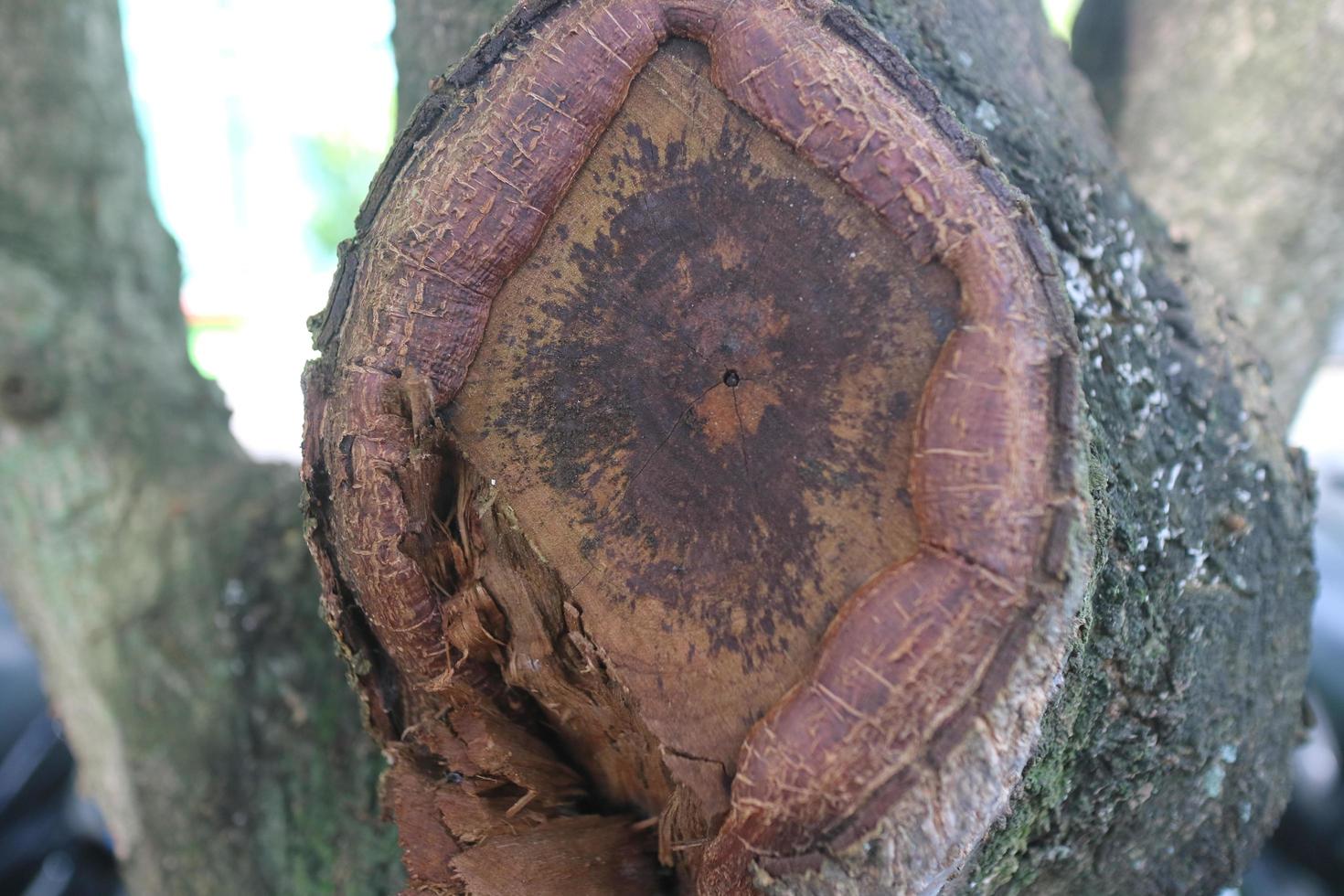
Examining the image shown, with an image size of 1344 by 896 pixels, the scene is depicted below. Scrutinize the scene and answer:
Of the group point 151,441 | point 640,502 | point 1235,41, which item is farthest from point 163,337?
point 1235,41

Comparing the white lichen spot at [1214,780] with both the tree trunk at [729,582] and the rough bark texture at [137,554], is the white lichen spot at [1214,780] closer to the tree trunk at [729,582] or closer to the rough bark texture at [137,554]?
the tree trunk at [729,582]

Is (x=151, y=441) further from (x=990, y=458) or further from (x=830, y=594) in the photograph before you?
(x=990, y=458)

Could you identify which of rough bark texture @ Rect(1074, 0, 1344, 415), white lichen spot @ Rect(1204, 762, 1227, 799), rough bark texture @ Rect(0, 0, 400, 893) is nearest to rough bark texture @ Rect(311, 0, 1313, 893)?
white lichen spot @ Rect(1204, 762, 1227, 799)

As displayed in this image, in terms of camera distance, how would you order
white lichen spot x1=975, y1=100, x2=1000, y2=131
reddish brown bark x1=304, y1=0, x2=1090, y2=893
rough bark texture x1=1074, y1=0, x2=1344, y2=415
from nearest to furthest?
reddish brown bark x1=304, y1=0, x2=1090, y2=893 → white lichen spot x1=975, y1=100, x2=1000, y2=131 → rough bark texture x1=1074, y1=0, x2=1344, y2=415

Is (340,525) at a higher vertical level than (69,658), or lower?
higher

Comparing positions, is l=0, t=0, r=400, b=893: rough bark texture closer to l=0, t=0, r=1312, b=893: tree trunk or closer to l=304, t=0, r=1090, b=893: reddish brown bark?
l=0, t=0, r=1312, b=893: tree trunk

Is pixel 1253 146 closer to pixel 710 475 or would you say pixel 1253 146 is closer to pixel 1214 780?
pixel 1214 780

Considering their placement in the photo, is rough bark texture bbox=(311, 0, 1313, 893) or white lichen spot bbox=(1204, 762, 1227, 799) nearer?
rough bark texture bbox=(311, 0, 1313, 893)
